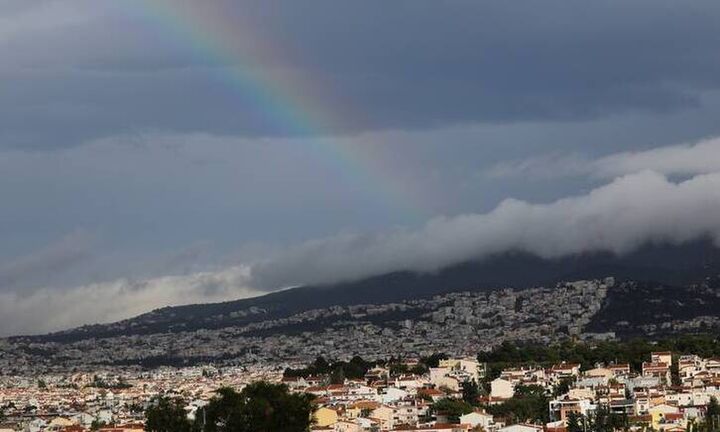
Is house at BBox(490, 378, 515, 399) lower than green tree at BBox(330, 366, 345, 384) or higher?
lower

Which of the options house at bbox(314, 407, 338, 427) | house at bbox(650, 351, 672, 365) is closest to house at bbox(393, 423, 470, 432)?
house at bbox(314, 407, 338, 427)

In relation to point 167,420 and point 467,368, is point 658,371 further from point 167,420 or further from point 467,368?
point 167,420

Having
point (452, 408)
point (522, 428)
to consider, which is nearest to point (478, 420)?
point (452, 408)

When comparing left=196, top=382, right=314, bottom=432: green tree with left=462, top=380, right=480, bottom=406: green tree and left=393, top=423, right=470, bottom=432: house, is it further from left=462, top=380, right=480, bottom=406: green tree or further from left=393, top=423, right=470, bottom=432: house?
left=462, top=380, right=480, bottom=406: green tree

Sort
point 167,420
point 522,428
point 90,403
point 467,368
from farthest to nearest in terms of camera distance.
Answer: point 90,403
point 467,368
point 522,428
point 167,420

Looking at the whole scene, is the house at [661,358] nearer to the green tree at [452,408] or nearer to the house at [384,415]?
the green tree at [452,408]

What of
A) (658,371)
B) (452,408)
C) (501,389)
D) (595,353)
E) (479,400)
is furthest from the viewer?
(595,353)
